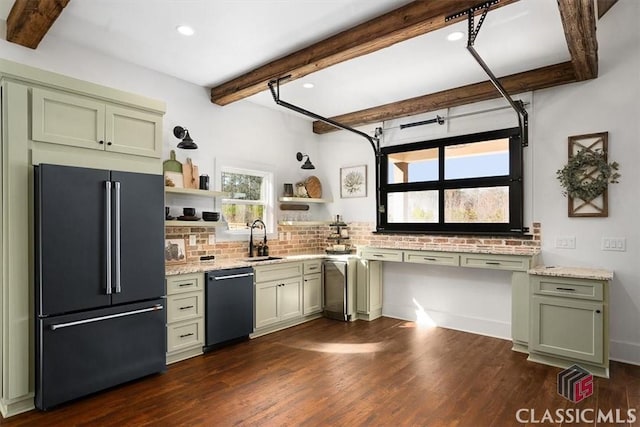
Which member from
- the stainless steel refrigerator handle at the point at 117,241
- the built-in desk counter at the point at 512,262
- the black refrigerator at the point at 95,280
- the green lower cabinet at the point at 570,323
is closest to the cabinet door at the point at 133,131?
the black refrigerator at the point at 95,280

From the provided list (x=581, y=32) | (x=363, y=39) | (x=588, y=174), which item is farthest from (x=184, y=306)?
(x=588, y=174)

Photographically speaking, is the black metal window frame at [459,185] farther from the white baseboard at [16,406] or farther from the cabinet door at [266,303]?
the white baseboard at [16,406]

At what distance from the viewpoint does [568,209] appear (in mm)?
3814

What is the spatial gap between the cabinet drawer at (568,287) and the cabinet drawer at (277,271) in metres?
2.57

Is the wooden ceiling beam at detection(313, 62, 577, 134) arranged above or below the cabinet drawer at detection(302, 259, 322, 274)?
above

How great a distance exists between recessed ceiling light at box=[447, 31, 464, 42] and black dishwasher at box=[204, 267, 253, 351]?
9.74ft

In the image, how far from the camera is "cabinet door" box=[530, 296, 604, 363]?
10.3 feet

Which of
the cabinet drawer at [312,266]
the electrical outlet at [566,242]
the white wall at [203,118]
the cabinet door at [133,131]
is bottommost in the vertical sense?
the cabinet drawer at [312,266]

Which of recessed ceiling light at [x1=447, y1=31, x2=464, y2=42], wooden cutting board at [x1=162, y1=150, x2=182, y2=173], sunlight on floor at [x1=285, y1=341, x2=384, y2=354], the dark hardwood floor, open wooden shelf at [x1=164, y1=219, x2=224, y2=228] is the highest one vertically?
recessed ceiling light at [x1=447, y1=31, x2=464, y2=42]

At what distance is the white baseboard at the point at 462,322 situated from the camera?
4219 mm

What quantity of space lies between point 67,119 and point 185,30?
45.9 inches

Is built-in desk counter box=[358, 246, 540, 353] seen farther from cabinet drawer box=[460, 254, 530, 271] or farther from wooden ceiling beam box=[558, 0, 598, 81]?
wooden ceiling beam box=[558, 0, 598, 81]

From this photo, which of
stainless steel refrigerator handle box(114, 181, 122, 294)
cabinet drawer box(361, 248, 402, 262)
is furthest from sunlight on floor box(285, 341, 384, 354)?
stainless steel refrigerator handle box(114, 181, 122, 294)

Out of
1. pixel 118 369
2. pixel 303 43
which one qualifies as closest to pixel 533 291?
pixel 303 43
